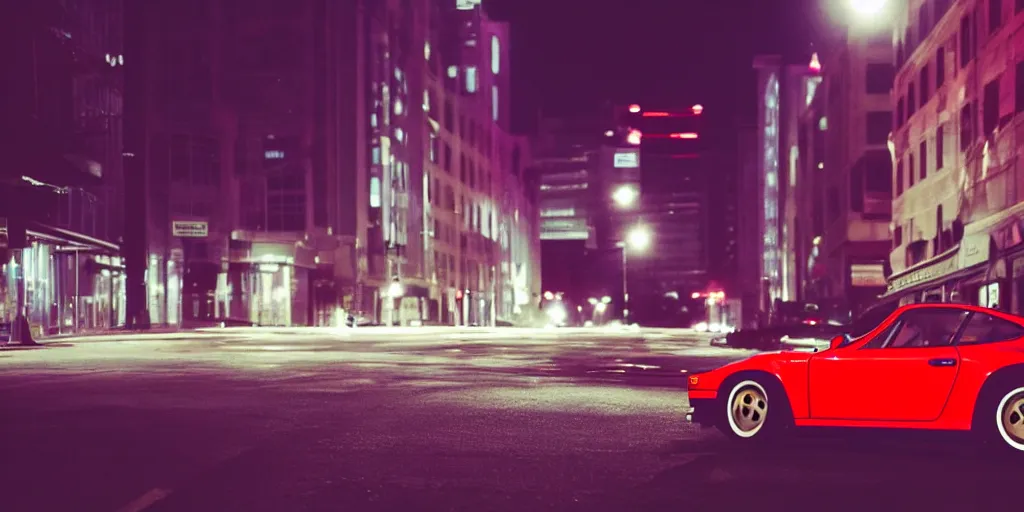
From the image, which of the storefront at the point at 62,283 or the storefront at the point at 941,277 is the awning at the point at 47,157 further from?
the storefront at the point at 941,277

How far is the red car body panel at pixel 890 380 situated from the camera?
9328 mm

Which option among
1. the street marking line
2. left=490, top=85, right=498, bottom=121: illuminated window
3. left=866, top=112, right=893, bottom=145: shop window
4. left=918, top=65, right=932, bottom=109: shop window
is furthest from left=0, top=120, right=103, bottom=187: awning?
left=490, top=85, right=498, bottom=121: illuminated window

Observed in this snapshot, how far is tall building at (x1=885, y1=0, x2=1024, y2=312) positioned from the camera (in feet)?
105

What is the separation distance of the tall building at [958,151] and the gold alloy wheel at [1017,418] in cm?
2119

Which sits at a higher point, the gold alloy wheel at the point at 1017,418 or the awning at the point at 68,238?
the awning at the point at 68,238

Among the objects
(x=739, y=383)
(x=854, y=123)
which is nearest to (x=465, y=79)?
(x=854, y=123)

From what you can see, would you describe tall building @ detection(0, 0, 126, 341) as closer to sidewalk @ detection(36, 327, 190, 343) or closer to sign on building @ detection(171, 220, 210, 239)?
sidewalk @ detection(36, 327, 190, 343)

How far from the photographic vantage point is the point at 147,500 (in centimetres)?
746

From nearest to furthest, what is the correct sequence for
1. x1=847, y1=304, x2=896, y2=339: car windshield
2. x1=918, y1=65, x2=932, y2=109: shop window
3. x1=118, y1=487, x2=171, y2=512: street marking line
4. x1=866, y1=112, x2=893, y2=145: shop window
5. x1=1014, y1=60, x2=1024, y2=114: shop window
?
x1=118, y1=487, x2=171, y2=512: street marking line, x1=847, y1=304, x2=896, y2=339: car windshield, x1=1014, y1=60, x2=1024, y2=114: shop window, x1=918, y1=65, x2=932, y2=109: shop window, x1=866, y1=112, x2=893, y2=145: shop window

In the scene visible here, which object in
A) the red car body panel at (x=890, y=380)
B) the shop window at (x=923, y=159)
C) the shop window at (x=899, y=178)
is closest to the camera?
the red car body panel at (x=890, y=380)

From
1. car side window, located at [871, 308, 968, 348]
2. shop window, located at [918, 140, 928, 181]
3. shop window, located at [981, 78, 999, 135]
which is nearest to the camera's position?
car side window, located at [871, 308, 968, 348]

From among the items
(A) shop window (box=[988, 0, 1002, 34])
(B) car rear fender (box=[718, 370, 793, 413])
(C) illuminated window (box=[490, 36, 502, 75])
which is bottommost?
(B) car rear fender (box=[718, 370, 793, 413])

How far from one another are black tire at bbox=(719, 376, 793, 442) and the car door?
28 centimetres

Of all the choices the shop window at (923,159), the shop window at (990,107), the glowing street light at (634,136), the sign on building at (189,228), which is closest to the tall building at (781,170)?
the sign on building at (189,228)
